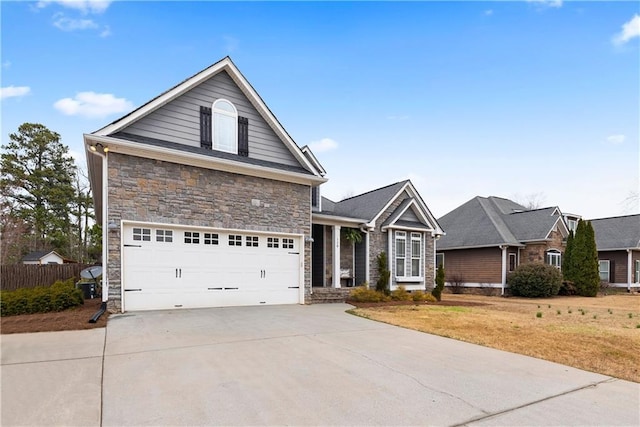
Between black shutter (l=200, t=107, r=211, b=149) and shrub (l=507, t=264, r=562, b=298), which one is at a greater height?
black shutter (l=200, t=107, r=211, b=149)

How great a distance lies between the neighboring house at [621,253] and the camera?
82.7 feet

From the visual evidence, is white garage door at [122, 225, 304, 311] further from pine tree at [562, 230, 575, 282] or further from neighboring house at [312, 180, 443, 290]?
pine tree at [562, 230, 575, 282]

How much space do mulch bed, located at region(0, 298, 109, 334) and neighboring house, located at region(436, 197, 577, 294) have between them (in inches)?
818

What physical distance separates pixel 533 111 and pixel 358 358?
15.7 meters

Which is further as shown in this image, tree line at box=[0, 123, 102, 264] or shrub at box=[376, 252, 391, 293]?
tree line at box=[0, 123, 102, 264]

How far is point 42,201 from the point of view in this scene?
101ft

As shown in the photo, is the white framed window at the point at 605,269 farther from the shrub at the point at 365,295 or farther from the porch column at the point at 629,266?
the shrub at the point at 365,295

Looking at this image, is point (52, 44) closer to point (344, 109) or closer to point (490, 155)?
point (344, 109)

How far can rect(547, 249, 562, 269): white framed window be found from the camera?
22.5m

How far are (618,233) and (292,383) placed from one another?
105 ft

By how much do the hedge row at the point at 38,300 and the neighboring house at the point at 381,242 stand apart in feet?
27.1

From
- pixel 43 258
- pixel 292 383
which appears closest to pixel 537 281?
pixel 292 383

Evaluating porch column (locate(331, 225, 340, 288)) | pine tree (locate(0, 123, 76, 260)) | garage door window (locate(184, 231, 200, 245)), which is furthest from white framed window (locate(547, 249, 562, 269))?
pine tree (locate(0, 123, 76, 260))

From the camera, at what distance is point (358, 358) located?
18.4 feet
